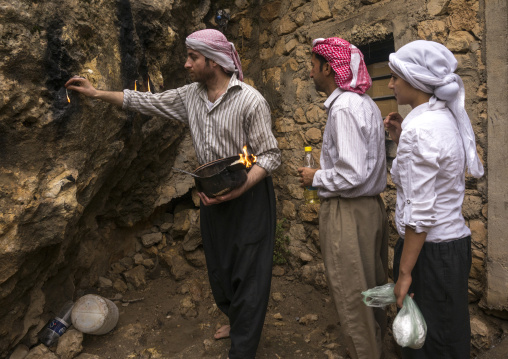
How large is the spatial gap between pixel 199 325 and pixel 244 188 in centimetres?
145

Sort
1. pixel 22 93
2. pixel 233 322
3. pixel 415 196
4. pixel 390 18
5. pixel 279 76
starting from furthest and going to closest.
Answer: pixel 279 76 → pixel 390 18 → pixel 233 322 → pixel 22 93 → pixel 415 196

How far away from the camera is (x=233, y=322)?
9.21 feet

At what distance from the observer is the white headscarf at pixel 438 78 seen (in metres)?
1.85

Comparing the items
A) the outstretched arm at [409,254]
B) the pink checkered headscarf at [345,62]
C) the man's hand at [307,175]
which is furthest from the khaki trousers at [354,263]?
the pink checkered headscarf at [345,62]

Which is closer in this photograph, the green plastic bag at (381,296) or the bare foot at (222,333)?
the green plastic bag at (381,296)

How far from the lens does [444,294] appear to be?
1911 millimetres

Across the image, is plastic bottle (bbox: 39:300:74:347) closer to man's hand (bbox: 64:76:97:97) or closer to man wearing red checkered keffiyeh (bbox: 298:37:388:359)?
man's hand (bbox: 64:76:97:97)

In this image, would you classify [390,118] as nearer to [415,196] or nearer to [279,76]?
[415,196]

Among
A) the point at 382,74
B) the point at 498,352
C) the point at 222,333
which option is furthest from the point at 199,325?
the point at 382,74

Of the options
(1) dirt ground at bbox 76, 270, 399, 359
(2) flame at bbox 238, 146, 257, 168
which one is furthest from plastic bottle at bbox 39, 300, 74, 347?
(2) flame at bbox 238, 146, 257, 168

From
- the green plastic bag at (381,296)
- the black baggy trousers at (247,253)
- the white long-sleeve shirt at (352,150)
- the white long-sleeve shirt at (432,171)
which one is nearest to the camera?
the white long-sleeve shirt at (432,171)

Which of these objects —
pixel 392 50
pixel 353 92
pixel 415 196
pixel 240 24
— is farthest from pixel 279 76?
pixel 415 196

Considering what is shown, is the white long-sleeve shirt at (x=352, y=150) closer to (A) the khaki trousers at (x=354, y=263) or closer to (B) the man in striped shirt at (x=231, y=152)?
(A) the khaki trousers at (x=354, y=263)

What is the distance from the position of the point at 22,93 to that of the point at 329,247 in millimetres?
1864
